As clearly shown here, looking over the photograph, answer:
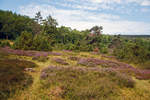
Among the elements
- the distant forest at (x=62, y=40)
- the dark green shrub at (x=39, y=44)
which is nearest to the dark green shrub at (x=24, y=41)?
the distant forest at (x=62, y=40)

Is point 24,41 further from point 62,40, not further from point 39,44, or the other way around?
point 62,40

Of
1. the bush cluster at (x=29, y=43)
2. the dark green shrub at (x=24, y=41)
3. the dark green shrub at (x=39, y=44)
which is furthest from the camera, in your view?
the dark green shrub at (x=39, y=44)

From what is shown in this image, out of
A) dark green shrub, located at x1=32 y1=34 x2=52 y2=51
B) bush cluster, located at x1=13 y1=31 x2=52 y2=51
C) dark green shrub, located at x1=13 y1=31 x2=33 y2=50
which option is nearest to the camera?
dark green shrub, located at x1=13 y1=31 x2=33 y2=50

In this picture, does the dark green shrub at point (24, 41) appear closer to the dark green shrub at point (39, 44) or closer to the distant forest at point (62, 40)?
the distant forest at point (62, 40)

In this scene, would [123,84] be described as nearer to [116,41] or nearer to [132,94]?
[132,94]

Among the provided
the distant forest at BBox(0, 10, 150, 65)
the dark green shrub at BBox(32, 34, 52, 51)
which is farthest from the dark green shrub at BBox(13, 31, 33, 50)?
the dark green shrub at BBox(32, 34, 52, 51)

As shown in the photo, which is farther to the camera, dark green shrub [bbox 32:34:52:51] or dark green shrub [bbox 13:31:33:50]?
dark green shrub [bbox 32:34:52:51]

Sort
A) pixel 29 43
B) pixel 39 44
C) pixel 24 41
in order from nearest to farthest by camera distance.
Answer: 1. pixel 24 41
2. pixel 29 43
3. pixel 39 44

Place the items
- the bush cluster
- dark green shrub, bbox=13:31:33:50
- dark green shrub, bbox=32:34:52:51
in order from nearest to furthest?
dark green shrub, bbox=13:31:33:50 → the bush cluster → dark green shrub, bbox=32:34:52:51

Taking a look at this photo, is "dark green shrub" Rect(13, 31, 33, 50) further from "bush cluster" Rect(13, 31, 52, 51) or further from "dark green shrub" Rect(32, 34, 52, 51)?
"dark green shrub" Rect(32, 34, 52, 51)

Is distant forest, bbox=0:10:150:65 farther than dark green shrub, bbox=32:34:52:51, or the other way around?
dark green shrub, bbox=32:34:52:51

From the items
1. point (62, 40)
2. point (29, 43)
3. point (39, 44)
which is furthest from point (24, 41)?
point (62, 40)

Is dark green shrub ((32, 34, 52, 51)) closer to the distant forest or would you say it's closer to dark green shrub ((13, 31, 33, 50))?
the distant forest

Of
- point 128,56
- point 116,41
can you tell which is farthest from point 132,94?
point 116,41
